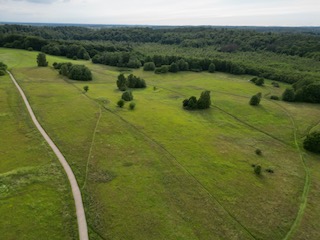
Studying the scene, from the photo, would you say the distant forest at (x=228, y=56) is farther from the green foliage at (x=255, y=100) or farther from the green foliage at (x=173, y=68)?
the green foliage at (x=255, y=100)

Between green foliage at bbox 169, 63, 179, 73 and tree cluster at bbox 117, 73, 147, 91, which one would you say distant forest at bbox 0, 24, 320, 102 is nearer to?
green foliage at bbox 169, 63, 179, 73

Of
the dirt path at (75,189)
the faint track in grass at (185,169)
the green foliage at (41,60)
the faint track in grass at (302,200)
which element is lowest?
the faint track in grass at (302,200)

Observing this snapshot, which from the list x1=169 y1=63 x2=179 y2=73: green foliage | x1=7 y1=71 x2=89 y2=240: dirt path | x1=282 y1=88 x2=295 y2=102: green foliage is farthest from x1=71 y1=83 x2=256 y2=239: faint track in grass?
x1=169 y1=63 x2=179 y2=73: green foliage

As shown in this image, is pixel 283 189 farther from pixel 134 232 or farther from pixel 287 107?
pixel 287 107

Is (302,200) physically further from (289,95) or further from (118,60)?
(118,60)

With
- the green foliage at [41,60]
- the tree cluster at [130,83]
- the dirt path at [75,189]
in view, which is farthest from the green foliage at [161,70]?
the dirt path at [75,189]

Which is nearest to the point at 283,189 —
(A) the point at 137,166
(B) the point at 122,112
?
(A) the point at 137,166
